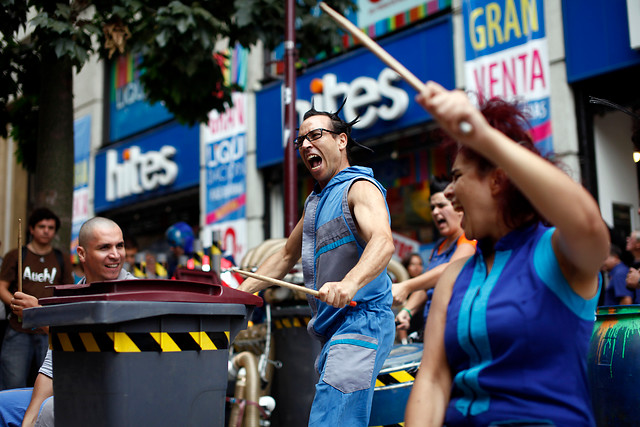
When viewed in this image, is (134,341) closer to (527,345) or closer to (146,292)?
(146,292)

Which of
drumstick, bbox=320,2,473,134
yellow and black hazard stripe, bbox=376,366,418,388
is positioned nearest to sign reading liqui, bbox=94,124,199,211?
yellow and black hazard stripe, bbox=376,366,418,388

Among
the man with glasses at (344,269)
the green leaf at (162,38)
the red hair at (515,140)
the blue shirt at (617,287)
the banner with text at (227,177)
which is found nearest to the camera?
the red hair at (515,140)

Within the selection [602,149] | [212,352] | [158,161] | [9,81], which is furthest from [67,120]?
[158,161]

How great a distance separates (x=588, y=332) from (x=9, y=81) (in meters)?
7.86

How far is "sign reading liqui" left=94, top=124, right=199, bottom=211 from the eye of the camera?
16.1 metres

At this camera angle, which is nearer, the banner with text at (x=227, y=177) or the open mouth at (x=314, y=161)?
the open mouth at (x=314, y=161)

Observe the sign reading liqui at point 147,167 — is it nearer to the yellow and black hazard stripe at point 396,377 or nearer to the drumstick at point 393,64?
the yellow and black hazard stripe at point 396,377

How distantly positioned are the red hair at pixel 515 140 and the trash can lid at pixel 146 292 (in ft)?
5.44

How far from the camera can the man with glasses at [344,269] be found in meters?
3.21

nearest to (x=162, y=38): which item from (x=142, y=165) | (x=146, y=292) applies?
(x=146, y=292)

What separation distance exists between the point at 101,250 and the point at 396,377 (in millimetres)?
1895

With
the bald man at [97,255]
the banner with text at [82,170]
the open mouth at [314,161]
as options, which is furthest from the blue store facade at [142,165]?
the open mouth at [314,161]

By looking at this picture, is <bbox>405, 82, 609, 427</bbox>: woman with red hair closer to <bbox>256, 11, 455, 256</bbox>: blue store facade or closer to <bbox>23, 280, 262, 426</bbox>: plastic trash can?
<bbox>23, 280, 262, 426</bbox>: plastic trash can

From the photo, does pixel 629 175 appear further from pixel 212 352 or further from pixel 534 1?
pixel 212 352
